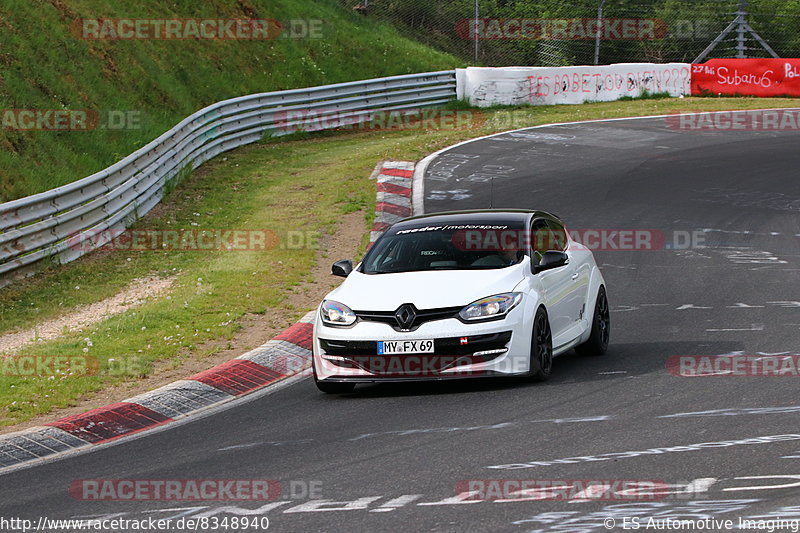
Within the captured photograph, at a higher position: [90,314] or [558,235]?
[558,235]

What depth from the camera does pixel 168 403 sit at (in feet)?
32.7

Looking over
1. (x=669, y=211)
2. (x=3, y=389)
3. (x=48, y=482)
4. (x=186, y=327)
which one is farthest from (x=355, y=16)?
(x=48, y=482)

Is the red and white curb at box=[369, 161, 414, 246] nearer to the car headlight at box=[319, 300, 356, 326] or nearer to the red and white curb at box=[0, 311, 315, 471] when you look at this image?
the red and white curb at box=[0, 311, 315, 471]

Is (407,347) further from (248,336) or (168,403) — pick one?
(248,336)

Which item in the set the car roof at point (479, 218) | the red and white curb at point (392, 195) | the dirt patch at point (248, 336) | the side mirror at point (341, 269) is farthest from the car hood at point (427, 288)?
the red and white curb at point (392, 195)

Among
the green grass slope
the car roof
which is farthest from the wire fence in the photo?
the car roof

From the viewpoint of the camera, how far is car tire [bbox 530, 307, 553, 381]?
31.5 feet

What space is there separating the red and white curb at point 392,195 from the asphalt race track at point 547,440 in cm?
403

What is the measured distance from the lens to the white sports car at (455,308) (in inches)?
371

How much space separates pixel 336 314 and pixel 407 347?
772 mm

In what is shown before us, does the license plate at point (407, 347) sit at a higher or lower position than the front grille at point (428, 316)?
lower

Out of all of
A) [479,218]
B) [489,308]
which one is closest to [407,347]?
[489,308]

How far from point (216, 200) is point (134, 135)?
8.99 feet

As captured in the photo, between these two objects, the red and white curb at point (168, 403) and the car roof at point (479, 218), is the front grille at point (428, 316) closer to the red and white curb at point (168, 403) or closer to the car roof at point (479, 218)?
the car roof at point (479, 218)
